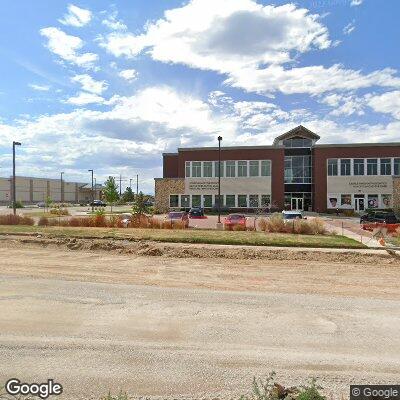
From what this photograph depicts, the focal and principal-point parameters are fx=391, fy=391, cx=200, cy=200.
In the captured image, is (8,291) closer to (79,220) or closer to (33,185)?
(79,220)


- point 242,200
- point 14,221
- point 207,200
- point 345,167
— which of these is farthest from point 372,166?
point 14,221

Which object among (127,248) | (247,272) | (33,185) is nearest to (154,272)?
(247,272)

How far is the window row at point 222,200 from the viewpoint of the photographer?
2379 inches

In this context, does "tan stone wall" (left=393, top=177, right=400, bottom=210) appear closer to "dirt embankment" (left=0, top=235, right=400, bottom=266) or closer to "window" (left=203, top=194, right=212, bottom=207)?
"window" (left=203, top=194, right=212, bottom=207)

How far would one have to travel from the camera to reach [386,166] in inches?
2253

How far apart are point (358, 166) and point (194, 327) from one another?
56.0 meters

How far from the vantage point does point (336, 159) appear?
58.6 m

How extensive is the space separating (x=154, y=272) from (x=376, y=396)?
9.84 m

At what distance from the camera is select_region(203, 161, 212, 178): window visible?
62219mm

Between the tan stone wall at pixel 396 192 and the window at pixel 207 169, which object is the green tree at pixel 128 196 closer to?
the window at pixel 207 169

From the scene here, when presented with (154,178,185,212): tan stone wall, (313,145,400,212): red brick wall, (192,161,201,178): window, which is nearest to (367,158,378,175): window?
(313,145,400,212): red brick wall

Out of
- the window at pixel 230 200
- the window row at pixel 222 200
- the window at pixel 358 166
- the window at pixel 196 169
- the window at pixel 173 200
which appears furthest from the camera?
the window at pixel 173 200

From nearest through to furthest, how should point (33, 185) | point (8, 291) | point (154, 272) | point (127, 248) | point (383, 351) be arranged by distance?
point (383, 351) → point (8, 291) → point (154, 272) → point (127, 248) → point (33, 185)

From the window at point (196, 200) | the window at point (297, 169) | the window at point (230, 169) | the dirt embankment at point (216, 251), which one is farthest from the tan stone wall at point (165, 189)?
the dirt embankment at point (216, 251)
